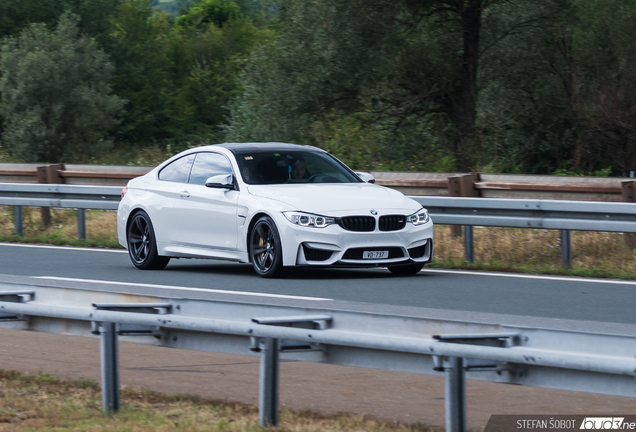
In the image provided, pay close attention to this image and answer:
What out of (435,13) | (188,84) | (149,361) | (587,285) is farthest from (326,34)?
(188,84)

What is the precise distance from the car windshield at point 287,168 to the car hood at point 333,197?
0.30m

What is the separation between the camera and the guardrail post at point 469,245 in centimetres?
1299

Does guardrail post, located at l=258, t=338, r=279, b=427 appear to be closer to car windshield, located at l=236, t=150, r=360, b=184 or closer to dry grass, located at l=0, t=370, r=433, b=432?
dry grass, located at l=0, t=370, r=433, b=432

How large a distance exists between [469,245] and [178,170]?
12.2 feet

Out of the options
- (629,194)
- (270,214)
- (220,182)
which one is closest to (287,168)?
(220,182)

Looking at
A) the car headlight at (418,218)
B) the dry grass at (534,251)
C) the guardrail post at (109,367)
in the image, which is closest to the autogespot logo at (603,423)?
the guardrail post at (109,367)

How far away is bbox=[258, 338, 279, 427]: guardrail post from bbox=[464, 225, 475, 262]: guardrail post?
8.01 m

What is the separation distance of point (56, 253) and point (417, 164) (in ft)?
38.2

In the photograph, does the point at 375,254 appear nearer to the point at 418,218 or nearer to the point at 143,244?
the point at 418,218

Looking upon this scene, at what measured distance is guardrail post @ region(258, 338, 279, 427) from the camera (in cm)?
511

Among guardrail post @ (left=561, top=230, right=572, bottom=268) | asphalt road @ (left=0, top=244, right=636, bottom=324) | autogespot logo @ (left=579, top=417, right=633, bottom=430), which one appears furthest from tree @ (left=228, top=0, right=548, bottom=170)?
autogespot logo @ (left=579, top=417, right=633, bottom=430)

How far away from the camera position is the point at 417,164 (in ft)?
79.9

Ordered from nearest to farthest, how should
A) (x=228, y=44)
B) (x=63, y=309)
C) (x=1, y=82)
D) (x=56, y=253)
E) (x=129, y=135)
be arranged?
(x=63, y=309), (x=56, y=253), (x=1, y=82), (x=129, y=135), (x=228, y=44)

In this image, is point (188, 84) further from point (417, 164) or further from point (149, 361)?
point (149, 361)
